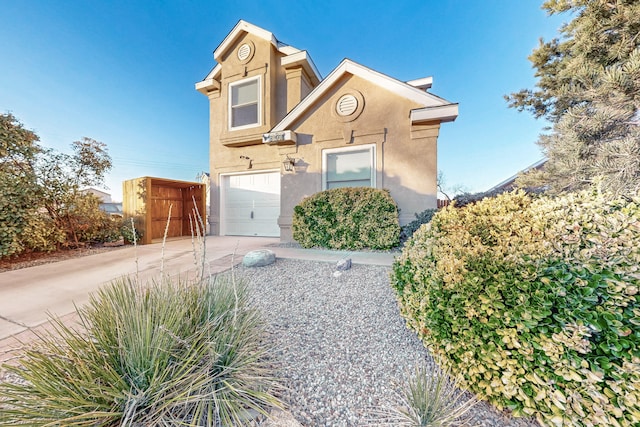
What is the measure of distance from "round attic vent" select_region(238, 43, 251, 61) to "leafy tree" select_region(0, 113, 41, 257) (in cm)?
662

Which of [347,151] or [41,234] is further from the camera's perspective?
[347,151]

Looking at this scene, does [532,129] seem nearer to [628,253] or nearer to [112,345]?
[628,253]

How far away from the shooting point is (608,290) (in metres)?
1.27

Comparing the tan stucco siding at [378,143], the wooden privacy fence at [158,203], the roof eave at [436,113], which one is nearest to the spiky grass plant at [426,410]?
the tan stucco siding at [378,143]

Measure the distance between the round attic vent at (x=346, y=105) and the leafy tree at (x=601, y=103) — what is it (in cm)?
493

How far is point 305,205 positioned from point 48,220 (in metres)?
6.87

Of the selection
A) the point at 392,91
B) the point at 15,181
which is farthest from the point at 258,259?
the point at 15,181

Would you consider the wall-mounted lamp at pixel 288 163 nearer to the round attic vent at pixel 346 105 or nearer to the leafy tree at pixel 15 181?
the round attic vent at pixel 346 105


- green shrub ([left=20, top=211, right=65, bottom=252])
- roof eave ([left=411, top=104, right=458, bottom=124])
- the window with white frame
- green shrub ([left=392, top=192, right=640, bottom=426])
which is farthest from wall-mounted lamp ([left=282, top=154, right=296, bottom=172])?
green shrub ([left=20, top=211, right=65, bottom=252])

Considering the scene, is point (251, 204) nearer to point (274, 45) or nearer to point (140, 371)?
point (274, 45)

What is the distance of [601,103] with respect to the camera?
4.56m

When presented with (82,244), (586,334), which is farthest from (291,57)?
(586,334)

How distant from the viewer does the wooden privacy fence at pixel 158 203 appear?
758 centimetres

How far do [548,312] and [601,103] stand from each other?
20.2ft
